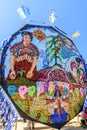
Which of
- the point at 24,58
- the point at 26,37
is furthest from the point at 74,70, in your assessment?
the point at 26,37

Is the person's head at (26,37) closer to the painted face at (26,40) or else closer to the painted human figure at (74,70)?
the painted face at (26,40)

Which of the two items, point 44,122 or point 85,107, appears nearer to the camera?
point 44,122

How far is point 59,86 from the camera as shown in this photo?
1859cm

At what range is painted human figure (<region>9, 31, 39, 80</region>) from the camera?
1720 centimetres

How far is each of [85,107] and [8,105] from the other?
16.9ft

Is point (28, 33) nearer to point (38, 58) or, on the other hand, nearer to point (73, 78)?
point (38, 58)

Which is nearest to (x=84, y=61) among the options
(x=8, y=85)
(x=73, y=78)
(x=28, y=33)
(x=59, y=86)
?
(x=73, y=78)

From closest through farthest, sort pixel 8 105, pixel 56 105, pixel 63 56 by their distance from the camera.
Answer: pixel 8 105 → pixel 56 105 → pixel 63 56

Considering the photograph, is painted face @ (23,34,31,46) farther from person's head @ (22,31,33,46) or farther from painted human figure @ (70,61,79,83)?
painted human figure @ (70,61,79,83)

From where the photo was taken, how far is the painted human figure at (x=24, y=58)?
56.4 feet

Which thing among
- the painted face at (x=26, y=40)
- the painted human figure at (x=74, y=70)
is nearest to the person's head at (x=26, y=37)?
the painted face at (x=26, y=40)

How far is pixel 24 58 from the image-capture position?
17.7 meters

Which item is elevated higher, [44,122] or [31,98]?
[31,98]

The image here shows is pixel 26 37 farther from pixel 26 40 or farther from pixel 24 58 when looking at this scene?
pixel 24 58
